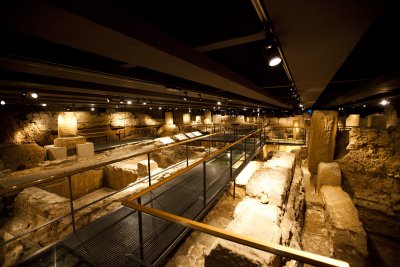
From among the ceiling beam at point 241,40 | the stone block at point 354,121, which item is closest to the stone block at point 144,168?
the ceiling beam at point 241,40

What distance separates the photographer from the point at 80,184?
7.02 m

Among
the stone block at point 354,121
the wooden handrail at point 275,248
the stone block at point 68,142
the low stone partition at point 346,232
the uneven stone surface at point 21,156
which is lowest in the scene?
the low stone partition at point 346,232

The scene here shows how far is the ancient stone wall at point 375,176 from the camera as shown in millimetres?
6195

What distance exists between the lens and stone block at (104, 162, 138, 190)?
23.4 ft

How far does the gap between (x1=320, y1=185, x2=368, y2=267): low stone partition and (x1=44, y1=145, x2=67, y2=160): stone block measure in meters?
10.8

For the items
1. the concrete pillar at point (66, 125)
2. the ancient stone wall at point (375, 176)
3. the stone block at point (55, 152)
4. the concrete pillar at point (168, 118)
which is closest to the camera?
the ancient stone wall at point (375, 176)

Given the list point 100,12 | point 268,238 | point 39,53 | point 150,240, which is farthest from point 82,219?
point 100,12

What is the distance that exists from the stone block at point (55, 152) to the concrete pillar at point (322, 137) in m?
11.4

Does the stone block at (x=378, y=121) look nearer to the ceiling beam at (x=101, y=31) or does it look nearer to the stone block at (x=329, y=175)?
the stone block at (x=329, y=175)

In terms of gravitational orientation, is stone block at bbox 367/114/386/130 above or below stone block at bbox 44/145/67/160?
above

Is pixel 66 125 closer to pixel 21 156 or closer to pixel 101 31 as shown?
pixel 21 156

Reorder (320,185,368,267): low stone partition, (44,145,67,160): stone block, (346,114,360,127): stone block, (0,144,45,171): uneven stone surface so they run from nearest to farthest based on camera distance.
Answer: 1. (320,185,368,267): low stone partition
2. (0,144,45,171): uneven stone surface
3. (44,145,67,160): stone block
4. (346,114,360,127): stone block

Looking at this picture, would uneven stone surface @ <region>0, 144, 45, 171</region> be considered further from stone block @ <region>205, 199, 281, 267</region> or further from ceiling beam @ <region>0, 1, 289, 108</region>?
stone block @ <region>205, 199, 281, 267</region>

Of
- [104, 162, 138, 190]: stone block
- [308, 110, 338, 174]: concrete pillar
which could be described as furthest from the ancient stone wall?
[104, 162, 138, 190]: stone block
